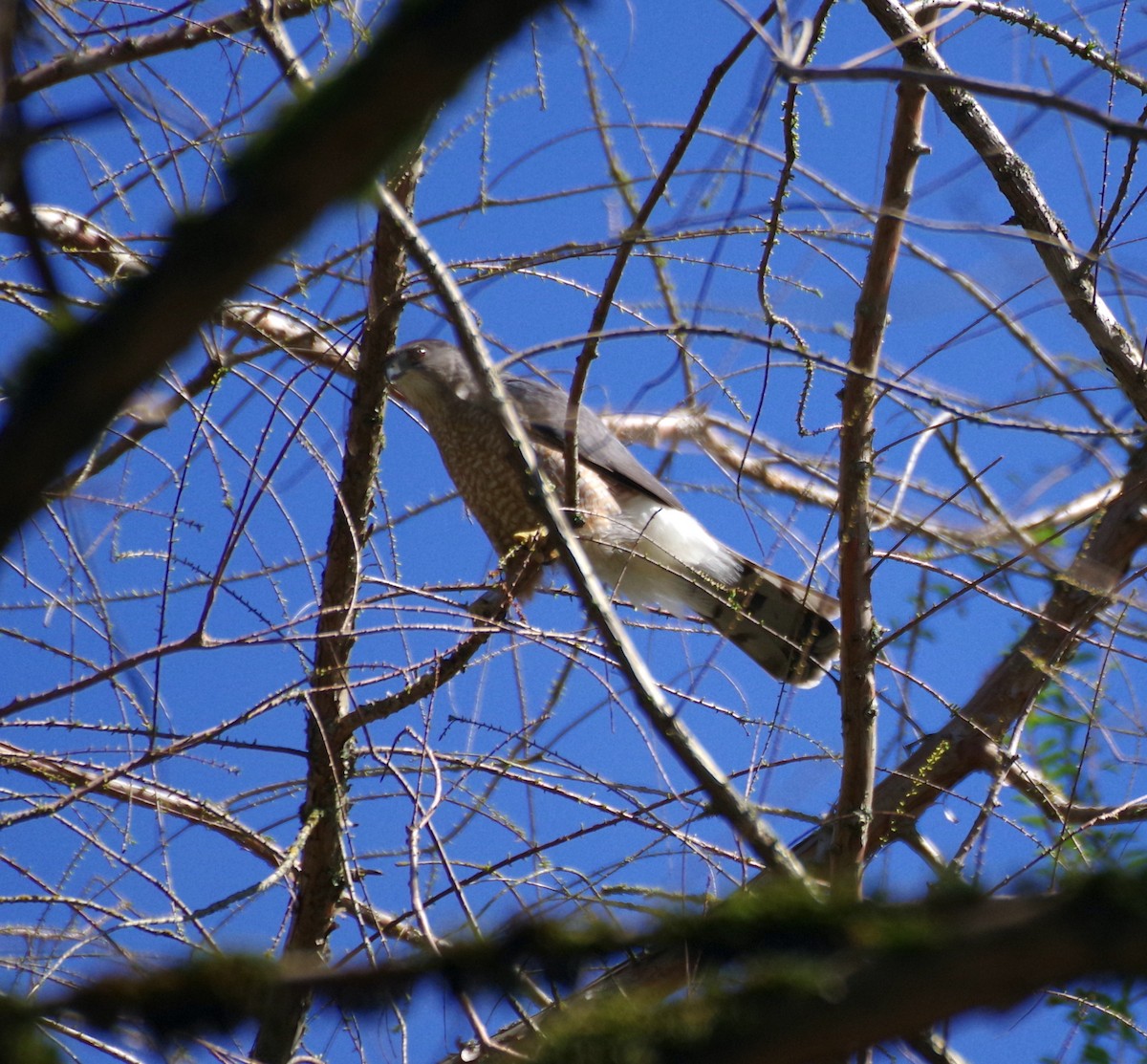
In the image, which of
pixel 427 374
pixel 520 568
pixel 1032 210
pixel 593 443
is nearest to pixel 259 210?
pixel 1032 210

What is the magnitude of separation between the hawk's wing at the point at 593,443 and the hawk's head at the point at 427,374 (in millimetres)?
262

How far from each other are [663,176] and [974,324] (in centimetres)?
55

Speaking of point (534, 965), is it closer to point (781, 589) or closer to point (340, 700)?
point (340, 700)

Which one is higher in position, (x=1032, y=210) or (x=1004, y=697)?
(x=1032, y=210)

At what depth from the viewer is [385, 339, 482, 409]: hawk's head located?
522 centimetres

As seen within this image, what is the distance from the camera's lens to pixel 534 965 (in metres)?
1.02

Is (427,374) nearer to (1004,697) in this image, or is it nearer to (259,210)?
(1004,697)

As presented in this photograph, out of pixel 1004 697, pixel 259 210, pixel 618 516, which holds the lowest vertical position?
pixel 259 210

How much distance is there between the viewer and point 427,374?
17.6 ft

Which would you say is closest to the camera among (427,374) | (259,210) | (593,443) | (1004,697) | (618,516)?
(259,210)

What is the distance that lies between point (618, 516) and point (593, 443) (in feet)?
1.10

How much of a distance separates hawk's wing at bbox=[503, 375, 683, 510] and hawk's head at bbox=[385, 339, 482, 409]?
0.26m

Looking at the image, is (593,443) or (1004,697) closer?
(1004,697)

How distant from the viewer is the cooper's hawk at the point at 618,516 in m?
4.69
